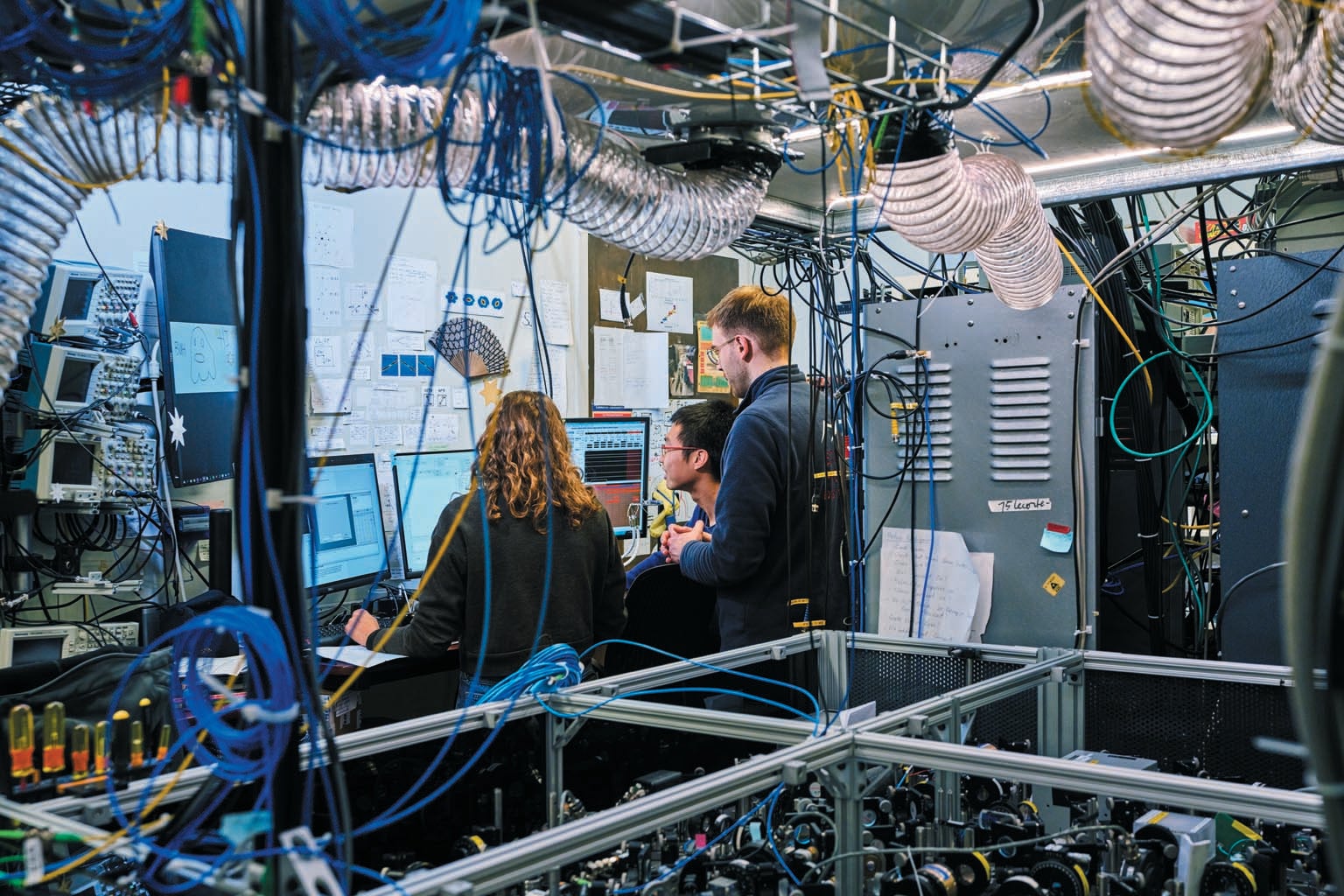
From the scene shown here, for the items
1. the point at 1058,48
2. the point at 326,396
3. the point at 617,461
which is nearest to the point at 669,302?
the point at 617,461

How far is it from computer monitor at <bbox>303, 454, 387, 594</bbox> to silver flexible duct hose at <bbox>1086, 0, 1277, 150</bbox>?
257cm

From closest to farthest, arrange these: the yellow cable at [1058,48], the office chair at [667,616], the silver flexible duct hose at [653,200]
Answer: the silver flexible duct hose at [653,200], the yellow cable at [1058,48], the office chair at [667,616]

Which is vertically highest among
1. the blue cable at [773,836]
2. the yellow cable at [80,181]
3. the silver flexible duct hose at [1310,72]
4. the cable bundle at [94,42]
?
the silver flexible duct hose at [1310,72]

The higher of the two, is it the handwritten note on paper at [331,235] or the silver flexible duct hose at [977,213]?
the handwritten note on paper at [331,235]

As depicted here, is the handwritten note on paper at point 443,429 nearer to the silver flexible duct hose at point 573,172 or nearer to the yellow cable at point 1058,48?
the silver flexible duct hose at point 573,172

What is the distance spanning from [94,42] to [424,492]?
2.49 meters

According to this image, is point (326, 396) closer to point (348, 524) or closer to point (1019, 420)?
point (348, 524)

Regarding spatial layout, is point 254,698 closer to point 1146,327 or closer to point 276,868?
point 276,868

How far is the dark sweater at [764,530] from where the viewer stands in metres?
2.95

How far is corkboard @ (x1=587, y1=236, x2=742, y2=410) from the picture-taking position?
16.3ft

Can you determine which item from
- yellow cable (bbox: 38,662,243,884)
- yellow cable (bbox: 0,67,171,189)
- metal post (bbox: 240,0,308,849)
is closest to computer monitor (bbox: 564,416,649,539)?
yellow cable (bbox: 0,67,171,189)

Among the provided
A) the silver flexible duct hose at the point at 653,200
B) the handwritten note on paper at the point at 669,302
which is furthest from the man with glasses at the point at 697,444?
the handwritten note on paper at the point at 669,302

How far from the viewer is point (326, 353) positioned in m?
3.91

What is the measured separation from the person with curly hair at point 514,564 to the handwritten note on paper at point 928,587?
2.94 ft
